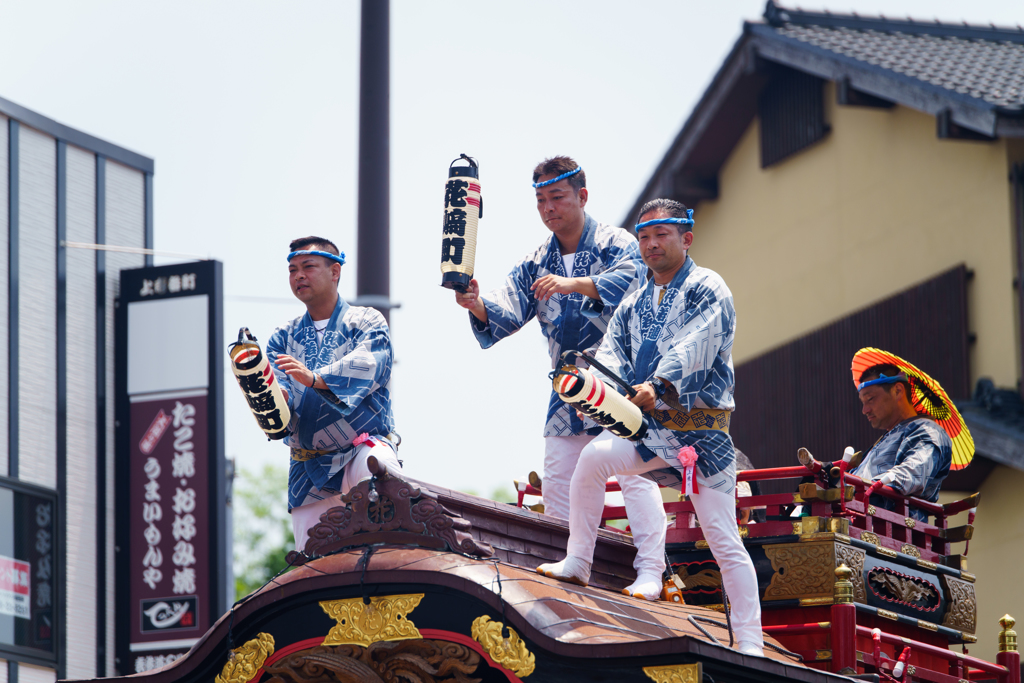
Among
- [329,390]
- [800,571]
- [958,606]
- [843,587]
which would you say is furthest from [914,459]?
[329,390]

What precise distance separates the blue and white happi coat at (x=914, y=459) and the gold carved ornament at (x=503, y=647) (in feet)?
10.1

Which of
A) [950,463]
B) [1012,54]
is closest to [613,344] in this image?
[950,463]

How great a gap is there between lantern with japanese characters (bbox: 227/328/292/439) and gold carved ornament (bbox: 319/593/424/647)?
1.18m

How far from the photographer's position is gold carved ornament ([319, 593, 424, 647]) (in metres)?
6.25

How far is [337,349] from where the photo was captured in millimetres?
7781

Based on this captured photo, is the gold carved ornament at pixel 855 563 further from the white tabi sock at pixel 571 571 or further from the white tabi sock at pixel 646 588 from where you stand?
the white tabi sock at pixel 571 571

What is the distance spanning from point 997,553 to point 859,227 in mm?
4340

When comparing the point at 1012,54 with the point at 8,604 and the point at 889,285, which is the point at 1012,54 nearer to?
the point at 889,285

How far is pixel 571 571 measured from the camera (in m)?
6.68

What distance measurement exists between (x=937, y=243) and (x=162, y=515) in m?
8.18

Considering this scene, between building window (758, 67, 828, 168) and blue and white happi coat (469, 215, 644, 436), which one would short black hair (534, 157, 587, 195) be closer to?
blue and white happi coat (469, 215, 644, 436)

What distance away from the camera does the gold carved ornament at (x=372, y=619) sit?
6.25 m

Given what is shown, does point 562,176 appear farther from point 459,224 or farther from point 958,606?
point 958,606

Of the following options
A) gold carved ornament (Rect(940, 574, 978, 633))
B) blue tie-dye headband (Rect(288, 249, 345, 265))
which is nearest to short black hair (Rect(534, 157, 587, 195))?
blue tie-dye headband (Rect(288, 249, 345, 265))
